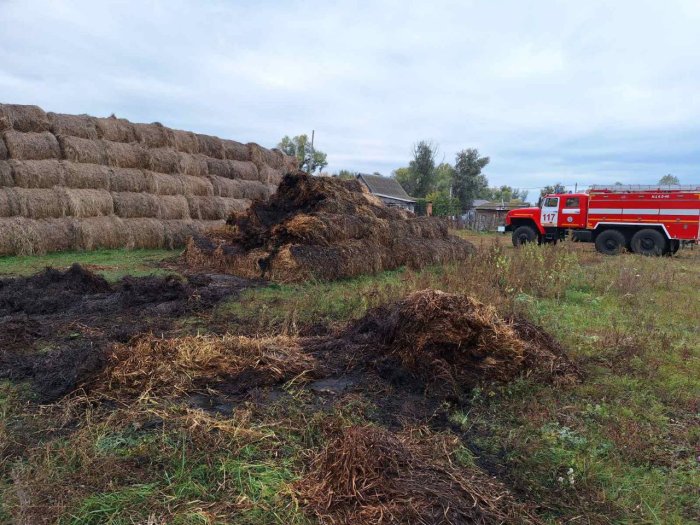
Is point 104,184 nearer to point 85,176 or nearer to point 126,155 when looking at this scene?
point 85,176

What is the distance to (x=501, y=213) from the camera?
36438 mm

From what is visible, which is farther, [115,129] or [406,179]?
[406,179]

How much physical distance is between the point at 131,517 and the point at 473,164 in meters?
48.4

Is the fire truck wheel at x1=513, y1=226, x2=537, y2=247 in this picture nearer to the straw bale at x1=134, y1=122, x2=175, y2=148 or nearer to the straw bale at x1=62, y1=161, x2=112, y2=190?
the straw bale at x1=134, y1=122, x2=175, y2=148

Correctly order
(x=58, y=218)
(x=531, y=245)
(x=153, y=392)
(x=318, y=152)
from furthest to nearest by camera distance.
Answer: (x=318, y=152) < (x=58, y=218) < (x=531, y=245) < (x=153, y=392)

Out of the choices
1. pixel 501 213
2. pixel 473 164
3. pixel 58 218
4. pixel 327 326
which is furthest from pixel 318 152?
pixel 327 326

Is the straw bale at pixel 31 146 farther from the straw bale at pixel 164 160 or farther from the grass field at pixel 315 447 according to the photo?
the grass field at pixel 315 447

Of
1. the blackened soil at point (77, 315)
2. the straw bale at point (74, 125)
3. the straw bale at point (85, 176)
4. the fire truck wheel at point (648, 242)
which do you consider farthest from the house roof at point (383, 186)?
the blackened soil at point (77, 315)

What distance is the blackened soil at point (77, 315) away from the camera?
4609 millimetres

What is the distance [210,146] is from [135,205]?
4723 millimetres

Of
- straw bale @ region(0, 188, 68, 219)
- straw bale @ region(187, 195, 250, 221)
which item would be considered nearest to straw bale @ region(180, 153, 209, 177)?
straw bale @ region(187, 195, 250, 221)

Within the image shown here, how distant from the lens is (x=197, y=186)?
18.2 m

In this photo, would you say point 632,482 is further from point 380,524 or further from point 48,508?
point 48,508

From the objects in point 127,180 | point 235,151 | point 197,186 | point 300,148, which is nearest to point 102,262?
point 127,180
